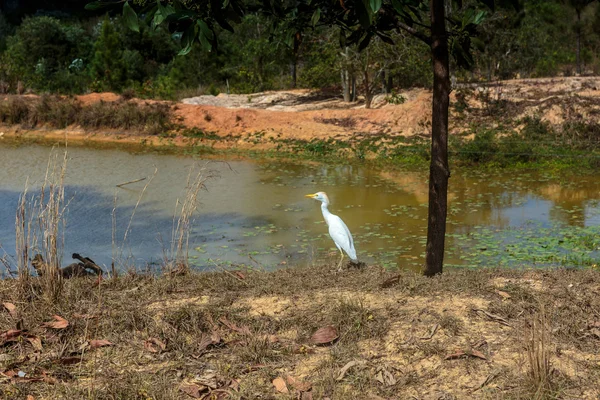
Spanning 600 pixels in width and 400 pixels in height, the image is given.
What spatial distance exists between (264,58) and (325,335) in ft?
66.2

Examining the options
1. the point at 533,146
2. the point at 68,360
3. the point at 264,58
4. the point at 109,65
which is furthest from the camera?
the point at 109,65

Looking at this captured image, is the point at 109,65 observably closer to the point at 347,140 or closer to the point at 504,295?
the point at 347,140

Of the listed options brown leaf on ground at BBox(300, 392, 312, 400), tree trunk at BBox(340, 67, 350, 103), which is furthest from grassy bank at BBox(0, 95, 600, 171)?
brown leaf on ground at BBox(300, 392, 312, 400)

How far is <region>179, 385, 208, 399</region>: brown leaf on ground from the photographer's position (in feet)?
11.9

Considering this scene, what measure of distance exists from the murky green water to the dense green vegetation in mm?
4615

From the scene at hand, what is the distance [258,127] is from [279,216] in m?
7.94

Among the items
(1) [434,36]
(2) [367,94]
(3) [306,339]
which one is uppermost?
(1) [434,36]

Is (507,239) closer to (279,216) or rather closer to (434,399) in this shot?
(279,216)

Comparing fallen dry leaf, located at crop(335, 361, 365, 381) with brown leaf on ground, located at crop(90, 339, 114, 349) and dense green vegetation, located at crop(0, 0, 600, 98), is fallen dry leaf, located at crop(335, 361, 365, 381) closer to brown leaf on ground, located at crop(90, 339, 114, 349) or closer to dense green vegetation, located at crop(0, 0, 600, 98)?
brown leaf on ground, located at crop(90, 339, 114, 349)

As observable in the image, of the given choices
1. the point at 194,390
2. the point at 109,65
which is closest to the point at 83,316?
the point at 194,390

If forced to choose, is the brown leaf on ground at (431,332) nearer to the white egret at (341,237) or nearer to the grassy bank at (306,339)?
the grassy bank at (306,339)

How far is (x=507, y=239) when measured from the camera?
28.5 feet

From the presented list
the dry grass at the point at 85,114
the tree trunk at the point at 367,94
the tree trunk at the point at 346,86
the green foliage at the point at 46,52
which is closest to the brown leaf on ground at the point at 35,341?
the dry grass at the point at 85,114

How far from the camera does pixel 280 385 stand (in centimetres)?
368
